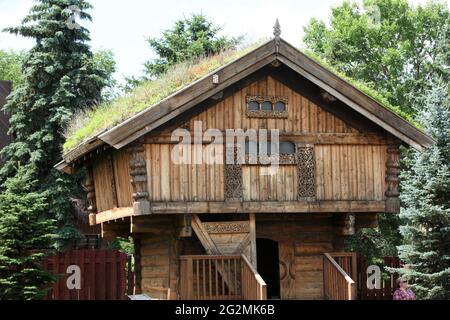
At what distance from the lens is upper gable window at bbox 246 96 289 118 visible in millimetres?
21234

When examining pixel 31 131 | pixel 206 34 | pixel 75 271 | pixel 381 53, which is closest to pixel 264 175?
pixel 75 271

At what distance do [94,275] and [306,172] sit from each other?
24.6 feet

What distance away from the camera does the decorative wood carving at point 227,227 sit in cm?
2095

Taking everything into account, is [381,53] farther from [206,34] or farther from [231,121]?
[231,121]

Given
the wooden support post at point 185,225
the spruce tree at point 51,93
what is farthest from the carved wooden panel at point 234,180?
the spruce tree at point 51,93

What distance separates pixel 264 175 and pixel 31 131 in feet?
54.7

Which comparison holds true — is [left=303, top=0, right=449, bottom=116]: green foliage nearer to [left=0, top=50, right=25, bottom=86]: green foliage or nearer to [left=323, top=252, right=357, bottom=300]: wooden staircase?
[left=323, top=252, right=357, bottom=300]: wooden staircase

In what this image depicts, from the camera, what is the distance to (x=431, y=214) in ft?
76.0

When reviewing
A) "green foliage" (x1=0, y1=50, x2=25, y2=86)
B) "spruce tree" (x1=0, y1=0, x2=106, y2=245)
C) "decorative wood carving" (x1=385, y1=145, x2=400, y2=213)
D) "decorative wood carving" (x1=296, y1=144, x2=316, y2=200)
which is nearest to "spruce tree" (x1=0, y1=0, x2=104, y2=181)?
"spruce tree" (x1=0, y1=0, x2=106, y2=245)

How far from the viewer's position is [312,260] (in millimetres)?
22797

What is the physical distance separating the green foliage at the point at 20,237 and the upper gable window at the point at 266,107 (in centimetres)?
511

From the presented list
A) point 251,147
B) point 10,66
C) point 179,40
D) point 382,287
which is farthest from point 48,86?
point 10,66

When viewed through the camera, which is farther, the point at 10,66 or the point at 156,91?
the point at 10,66

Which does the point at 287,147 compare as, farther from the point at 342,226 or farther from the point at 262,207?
the point at 342,226
